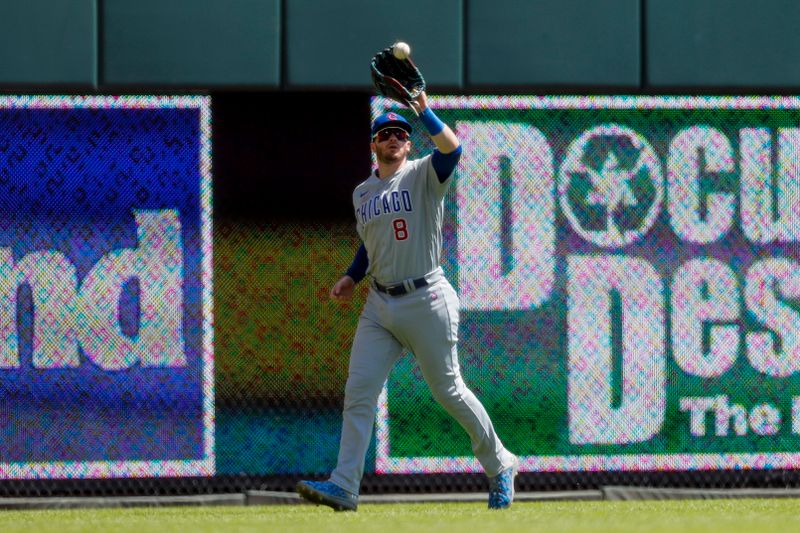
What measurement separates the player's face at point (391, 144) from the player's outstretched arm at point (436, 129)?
0.28 m

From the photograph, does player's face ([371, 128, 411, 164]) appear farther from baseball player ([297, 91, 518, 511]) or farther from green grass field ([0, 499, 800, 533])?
green grass field ([0, 499, 800, 533])

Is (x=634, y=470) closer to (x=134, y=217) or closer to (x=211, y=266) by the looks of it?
(x=211, y=266)

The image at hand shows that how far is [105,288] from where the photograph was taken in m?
7.76

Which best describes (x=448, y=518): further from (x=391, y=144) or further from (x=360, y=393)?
(x=391, y=144)

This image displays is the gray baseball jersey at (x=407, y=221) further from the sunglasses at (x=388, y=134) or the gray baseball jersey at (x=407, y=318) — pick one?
the sunglasses at (x=388, y=134)

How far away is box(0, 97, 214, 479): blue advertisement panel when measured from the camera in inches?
305

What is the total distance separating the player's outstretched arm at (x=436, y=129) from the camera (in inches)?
244

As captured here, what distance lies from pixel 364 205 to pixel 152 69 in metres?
1.84

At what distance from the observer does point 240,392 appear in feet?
25.6

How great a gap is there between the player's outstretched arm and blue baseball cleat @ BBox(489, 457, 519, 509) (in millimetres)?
1467

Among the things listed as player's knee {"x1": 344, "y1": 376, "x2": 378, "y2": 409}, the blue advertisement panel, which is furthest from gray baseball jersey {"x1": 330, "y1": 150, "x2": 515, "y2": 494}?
the blue advertisement panel

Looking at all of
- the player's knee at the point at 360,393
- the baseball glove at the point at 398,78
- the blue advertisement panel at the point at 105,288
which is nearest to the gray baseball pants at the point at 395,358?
the player's knee at the point at 360,393

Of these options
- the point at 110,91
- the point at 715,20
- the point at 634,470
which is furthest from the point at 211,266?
the point at 715,20

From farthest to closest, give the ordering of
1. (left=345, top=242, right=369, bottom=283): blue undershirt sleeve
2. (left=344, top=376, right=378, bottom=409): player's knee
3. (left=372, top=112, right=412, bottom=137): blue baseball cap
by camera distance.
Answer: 1. (left=345, top=242, right=369, bottom=283): blue undershirt sleeve
2. (left=372, top=112, right=412, bottom=137): blue baseball cap
3. (left=344, top=376, right=378, bottom=409): player's knee
